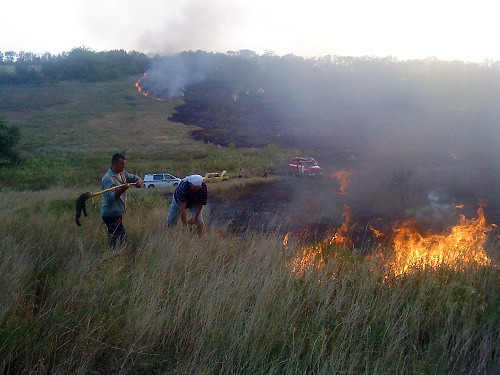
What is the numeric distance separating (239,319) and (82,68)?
94.8 metres

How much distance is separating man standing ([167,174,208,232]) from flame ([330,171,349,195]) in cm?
1439

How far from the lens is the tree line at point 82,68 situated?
7625cm

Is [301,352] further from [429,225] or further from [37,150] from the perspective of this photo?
[37,150]

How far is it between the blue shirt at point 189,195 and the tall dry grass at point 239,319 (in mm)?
2485

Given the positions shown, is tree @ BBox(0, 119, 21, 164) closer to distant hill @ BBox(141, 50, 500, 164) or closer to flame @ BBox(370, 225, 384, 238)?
distant hill @ BBox(141, 50, 500, 164)

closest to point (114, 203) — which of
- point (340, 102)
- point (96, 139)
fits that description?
point (96, 139)

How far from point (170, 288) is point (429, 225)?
11.8m

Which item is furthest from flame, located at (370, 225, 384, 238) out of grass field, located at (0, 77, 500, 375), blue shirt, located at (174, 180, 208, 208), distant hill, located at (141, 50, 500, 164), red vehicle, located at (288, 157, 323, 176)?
distant hill, located at (141, 50, 500, 164)

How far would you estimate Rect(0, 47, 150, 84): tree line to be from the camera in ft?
250

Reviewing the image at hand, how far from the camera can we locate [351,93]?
235 feet

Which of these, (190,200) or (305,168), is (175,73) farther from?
(190,200)

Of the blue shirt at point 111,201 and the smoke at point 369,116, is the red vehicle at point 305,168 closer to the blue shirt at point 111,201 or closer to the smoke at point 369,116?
the smoke at point 369,116

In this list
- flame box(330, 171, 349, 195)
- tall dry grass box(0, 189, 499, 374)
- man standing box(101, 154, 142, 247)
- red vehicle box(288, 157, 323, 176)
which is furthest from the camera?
red vehicle box(288, 157, 323, 176)

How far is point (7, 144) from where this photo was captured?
26.2 metres
